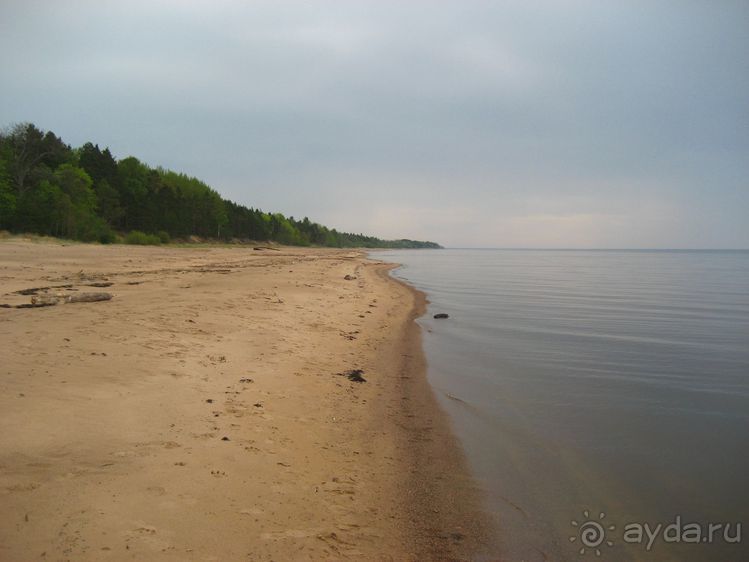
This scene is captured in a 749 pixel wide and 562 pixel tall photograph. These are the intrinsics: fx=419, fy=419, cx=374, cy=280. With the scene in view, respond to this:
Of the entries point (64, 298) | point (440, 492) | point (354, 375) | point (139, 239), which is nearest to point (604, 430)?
point (440, 492)

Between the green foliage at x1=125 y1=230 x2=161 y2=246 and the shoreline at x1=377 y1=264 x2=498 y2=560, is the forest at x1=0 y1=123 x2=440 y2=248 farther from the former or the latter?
the shoreline at x1=377 y1=264 x2=498 y2=560

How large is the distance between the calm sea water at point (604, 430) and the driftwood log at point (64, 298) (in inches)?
308

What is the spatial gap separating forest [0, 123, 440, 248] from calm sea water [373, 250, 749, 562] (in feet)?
139

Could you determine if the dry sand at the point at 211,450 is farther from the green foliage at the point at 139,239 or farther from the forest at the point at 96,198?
the green foliage at the point at 139,239

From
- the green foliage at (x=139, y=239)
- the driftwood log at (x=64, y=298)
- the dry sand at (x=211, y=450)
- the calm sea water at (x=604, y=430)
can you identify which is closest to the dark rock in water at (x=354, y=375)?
the dry sand at (x=211, y=450)

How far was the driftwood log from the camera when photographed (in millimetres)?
8789

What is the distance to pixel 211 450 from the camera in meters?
3.84

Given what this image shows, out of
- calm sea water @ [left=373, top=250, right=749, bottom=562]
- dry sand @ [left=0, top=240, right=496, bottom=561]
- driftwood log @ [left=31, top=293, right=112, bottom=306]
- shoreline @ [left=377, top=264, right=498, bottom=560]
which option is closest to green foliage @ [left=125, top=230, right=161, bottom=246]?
driftwood log @ [left=31, top=293, right=112, bottom=306]

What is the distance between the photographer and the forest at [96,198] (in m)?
38.7

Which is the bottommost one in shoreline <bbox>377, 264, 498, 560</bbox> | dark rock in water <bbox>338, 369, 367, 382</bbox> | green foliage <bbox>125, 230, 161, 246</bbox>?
shoreline <bbox>377, 264, 498, 560</bbox>

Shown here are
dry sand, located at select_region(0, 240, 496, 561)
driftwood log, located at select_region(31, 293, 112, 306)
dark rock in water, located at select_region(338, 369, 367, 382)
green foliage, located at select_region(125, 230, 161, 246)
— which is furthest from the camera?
green foliage, located at select_region(125, 230, 161, 246)

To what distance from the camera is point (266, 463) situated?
3818 millimetres

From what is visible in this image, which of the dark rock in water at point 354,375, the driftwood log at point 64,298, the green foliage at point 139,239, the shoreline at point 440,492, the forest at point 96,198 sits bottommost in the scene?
the shoreline at point 440,492

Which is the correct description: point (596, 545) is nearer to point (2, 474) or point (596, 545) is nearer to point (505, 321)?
point (2, 474)
